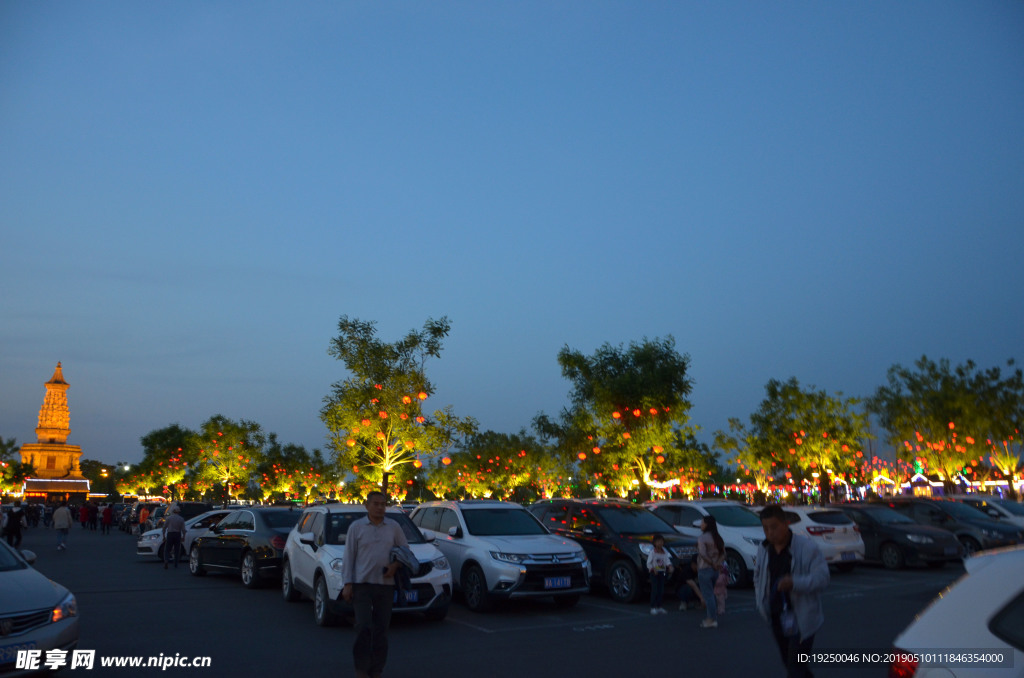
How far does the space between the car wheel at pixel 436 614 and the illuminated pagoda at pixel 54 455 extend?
124 m

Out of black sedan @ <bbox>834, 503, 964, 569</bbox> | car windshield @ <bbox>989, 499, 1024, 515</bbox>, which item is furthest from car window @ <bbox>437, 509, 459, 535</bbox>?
car windshield @ <bbox>989, 499, 1024, 515</bbox>

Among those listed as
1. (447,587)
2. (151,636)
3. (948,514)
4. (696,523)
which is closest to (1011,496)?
(948,514)

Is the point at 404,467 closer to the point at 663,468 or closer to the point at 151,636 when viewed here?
the point at 663,468

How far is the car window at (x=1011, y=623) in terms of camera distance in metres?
3.13

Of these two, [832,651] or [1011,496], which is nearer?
[832,651]

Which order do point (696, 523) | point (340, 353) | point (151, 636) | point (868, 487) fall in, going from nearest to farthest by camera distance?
1. point (151, 636)
2. point (696, 523)
3. point (340, 353)
4. point (868, 487)

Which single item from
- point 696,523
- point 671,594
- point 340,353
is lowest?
point 671,594

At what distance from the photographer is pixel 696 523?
50.6ft

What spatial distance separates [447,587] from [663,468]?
906 inches

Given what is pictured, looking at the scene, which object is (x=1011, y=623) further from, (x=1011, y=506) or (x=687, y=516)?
(x=1011, y=506)

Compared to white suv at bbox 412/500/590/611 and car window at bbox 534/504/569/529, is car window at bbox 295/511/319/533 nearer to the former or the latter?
white suv at bbox 412/500/590/611

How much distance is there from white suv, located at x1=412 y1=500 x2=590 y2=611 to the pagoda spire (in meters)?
138

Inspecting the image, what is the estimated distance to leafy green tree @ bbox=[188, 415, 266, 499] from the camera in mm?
50781

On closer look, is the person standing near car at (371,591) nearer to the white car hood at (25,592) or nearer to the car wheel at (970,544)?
the white car hood at (25,592)
